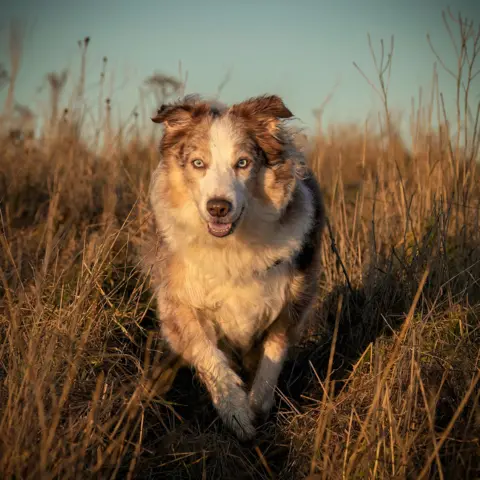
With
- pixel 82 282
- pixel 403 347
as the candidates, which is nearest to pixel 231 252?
pixel 82 282

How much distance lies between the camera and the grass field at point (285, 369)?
245cm

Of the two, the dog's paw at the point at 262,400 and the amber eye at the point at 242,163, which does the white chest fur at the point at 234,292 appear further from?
the amber eye at the point at 242,163

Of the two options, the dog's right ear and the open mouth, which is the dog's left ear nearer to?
the dog's right ear

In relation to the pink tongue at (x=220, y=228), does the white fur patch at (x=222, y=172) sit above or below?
above

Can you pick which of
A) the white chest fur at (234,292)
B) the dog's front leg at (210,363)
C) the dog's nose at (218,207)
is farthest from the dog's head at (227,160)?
the dog's front leg at (210,363)

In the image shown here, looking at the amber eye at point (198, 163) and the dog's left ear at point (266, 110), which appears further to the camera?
the dog's left ear at point (266, 110)

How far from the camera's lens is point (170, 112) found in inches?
149

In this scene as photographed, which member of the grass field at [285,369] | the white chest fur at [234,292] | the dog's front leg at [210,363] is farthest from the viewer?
the white chest fur at [234,292]

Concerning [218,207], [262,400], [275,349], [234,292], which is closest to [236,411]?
[262,400]

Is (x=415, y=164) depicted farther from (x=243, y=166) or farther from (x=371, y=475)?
(x=371, y=475)

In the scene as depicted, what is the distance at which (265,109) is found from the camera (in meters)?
3.71

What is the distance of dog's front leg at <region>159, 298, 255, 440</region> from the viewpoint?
3.26 metres

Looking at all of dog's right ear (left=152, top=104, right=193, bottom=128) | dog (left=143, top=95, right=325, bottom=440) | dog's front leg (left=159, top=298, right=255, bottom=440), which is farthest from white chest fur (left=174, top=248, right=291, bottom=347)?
dog's right ear (left=152, top=104, right=193, bottom=128)

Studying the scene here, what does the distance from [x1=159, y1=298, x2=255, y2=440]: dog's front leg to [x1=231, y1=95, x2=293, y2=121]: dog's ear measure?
1265 millimetres
